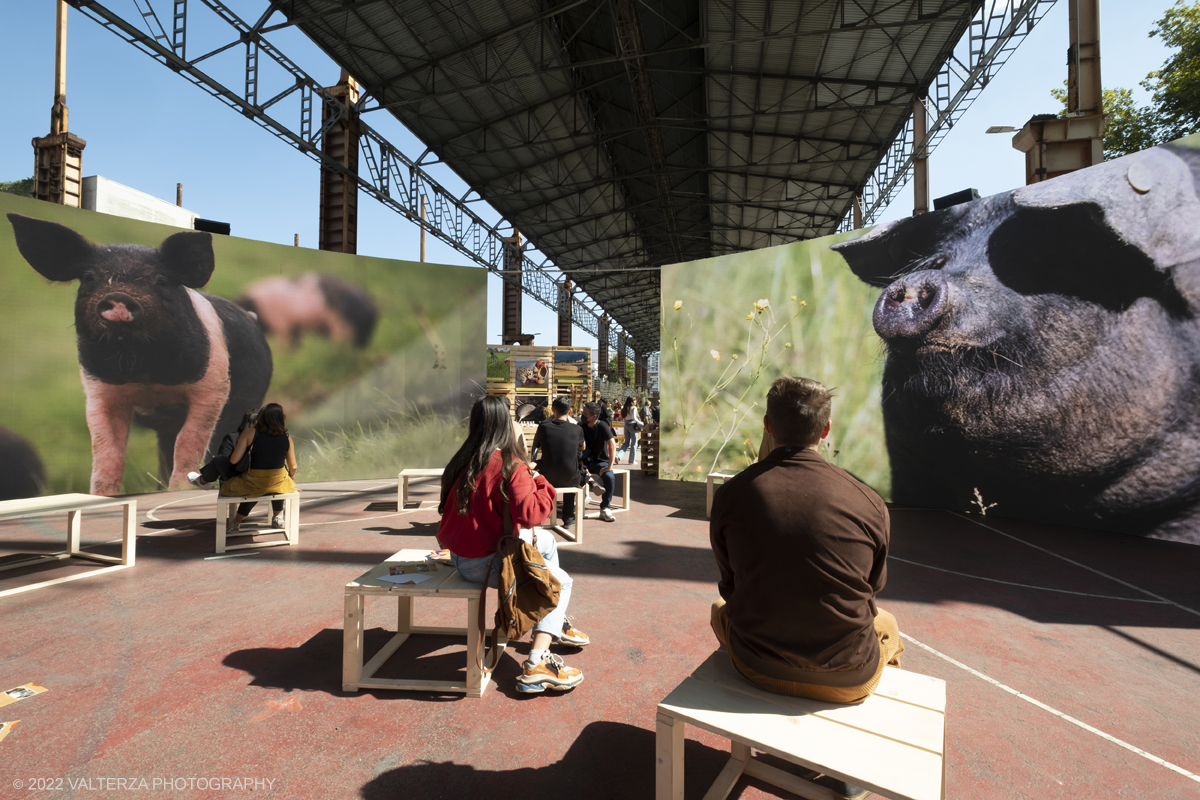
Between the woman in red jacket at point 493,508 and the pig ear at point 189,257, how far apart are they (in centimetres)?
869

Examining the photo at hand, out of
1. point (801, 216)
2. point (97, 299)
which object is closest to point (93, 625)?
point (97, 299)

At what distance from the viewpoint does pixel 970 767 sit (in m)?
2.31

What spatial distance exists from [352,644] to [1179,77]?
24.0 meters

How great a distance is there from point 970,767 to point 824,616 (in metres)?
1.29

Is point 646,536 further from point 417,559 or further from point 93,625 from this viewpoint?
point 93,625

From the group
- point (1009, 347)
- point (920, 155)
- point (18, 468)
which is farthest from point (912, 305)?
point (18, 468)

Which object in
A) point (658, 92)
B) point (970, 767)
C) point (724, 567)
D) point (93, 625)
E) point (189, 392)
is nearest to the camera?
point (724, 567)

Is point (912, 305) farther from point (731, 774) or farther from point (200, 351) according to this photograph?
point (200, 351)

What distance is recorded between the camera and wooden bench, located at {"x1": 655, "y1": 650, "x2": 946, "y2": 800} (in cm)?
151

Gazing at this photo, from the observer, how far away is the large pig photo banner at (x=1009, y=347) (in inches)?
242

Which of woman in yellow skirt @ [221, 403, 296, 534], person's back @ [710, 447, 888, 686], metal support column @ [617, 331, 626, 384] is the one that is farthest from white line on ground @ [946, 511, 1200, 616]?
metal support column @ [617, 331, 626, 384]

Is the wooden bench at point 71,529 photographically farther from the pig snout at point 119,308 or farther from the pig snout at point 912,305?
the pig snout at point 912,305

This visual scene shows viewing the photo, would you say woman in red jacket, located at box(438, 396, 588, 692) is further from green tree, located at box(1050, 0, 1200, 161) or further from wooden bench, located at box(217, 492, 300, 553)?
green tree, located at box(1050, 0, 1200, 161)

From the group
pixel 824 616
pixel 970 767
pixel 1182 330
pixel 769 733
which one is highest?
pixel 1182 330
